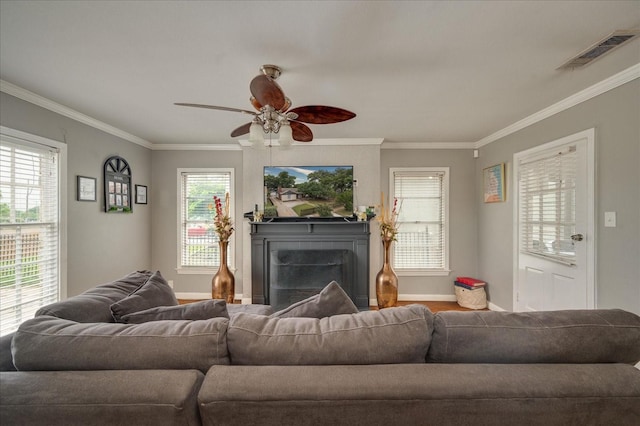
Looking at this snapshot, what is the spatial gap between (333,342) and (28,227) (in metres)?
3.19

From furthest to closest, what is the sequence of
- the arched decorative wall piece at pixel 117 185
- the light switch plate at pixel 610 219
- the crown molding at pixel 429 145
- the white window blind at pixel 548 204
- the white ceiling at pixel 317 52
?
1. the crown molding at pixel 429 145
2. the arched decorative wall piece at pixel 117 185
3. the white window blind at pixel 548 204
4. the light switch plate at pixel 610 219
5. the white ceiling at pixel 317 52

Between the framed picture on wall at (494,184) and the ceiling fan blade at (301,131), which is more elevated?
the ceiling fan blade at (301,131)

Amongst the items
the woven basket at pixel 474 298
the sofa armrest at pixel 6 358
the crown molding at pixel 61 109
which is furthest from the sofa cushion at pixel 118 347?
the woven basket at pixel 474 298

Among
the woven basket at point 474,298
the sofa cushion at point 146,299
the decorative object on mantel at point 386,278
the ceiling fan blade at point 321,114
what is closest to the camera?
the sofa cushion at point 146,299

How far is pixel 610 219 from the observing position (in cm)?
229

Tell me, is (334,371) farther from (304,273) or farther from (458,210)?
(458,210)

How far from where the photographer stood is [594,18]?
5.10 feet

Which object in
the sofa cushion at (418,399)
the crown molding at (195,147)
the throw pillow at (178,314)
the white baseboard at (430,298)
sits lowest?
the white baseboard at (430,298)

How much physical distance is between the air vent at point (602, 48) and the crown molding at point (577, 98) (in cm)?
45

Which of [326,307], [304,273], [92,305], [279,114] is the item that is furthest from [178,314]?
[304,273]

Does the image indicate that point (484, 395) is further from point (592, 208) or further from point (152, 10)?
point (592, 208)

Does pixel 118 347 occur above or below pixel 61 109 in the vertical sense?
below

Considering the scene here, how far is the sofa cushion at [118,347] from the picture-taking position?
3.12 feet

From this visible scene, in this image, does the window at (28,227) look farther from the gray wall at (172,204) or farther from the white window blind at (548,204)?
the white window blind at (548,204)
